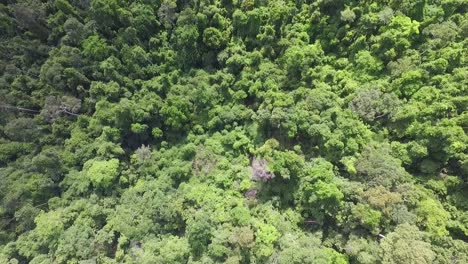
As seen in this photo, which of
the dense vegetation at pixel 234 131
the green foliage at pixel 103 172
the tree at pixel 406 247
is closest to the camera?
the tree at pixel 406 247

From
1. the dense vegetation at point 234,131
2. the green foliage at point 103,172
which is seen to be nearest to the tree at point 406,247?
the dense vegetation at point 234,131

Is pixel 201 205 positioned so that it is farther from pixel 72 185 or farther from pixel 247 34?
pixel 247 34

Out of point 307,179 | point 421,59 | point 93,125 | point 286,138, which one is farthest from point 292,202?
point 93,125

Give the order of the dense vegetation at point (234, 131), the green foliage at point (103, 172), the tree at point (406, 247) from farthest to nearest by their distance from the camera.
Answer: the green foliage at point (103, 172) → the dense vegetation at point (234, 131) → the tree at point (406, 247)

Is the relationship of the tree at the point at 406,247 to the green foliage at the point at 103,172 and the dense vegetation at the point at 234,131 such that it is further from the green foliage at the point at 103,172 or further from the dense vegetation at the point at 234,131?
the green foliage at the point at 103,172

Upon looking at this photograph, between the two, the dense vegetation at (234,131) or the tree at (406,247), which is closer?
the tree at (406,247)

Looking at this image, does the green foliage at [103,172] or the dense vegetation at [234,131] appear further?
the green foliage at [103,172]

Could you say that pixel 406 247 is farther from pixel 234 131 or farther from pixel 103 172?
pixel 103 172

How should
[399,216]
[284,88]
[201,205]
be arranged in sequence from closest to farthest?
[399,216]
[201,205]
[284,88]
